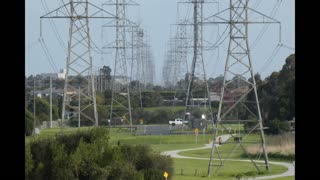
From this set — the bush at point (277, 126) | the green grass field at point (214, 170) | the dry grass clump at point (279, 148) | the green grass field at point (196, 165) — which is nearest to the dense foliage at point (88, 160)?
the green grass field at point (196, 165)

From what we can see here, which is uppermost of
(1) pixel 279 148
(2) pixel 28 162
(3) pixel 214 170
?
(2) pixel 28 162

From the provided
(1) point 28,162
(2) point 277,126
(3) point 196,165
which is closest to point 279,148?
(3) point 196,165

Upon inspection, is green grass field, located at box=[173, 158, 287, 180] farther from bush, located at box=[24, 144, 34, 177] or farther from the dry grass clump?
bush, located at box=[24, 144, 34, 177]

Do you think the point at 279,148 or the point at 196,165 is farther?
the point at 279,148

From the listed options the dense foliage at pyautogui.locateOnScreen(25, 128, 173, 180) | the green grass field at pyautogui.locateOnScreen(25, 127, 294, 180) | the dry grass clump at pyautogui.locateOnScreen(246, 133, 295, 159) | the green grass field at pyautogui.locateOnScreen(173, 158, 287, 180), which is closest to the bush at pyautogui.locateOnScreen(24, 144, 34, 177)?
the dense foliage at pyautogui.locateOnScreen(25, 128, 173, 180)

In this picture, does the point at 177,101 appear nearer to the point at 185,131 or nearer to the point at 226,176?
the point at 185,131

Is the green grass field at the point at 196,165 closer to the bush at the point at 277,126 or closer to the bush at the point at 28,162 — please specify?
the bush at the point at 277,126

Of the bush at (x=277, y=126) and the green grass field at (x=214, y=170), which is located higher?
the bush at (x=277, y=126)

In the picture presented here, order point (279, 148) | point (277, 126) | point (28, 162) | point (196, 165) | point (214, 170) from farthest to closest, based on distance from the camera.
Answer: point (277, 126), point (279, 148), point (196, 165), point (214, 170), point (28, 162)

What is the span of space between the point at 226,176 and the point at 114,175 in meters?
8.86

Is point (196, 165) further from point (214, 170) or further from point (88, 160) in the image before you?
point (88, 160)
